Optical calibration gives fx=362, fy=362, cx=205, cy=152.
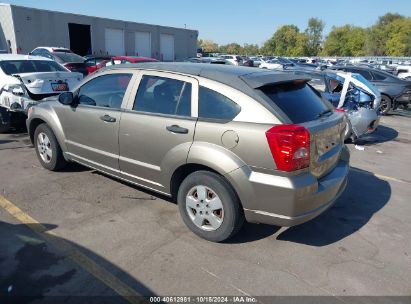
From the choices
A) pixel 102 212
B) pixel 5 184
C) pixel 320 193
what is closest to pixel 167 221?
pixel 102 212

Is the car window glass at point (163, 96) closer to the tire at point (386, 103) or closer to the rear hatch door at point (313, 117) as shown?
the rear hatch door at point (313, 117)

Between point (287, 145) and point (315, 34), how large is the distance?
129 m

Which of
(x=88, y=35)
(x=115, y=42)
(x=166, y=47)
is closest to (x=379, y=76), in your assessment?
(x=88, y=35)

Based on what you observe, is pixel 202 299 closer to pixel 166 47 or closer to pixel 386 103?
pixel 386 103

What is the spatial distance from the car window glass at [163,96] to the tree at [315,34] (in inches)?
4918

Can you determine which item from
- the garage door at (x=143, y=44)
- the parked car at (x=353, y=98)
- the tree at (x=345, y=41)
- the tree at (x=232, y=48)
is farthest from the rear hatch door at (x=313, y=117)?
the tree at (x=232, y=48)

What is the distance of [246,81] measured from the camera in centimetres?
345

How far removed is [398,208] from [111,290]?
3.71 meters

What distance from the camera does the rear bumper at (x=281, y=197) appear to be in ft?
10.2

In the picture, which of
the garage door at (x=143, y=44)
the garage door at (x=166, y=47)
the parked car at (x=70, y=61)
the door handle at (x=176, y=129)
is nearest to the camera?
the door handle at (x=176, y=129)

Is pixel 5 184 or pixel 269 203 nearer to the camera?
pixel 269 203

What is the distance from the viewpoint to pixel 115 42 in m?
37.9

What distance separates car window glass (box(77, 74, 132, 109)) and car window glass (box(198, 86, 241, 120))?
1.14m

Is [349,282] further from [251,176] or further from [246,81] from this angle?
[246,81]
